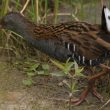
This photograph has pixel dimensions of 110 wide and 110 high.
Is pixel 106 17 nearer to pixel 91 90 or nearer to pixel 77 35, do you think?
pixel 77 35

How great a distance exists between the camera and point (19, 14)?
5.03 metres

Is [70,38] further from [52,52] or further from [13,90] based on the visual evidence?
[13,90]

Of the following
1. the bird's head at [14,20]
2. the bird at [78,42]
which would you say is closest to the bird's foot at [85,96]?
the bird at [78,42]

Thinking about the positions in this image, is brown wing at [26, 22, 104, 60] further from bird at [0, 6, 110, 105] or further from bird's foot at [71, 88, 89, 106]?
bird's foot at [71, 88, 89, 106]

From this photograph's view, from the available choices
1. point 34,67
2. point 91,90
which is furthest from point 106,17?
point 34,67

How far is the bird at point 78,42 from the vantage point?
4508mm

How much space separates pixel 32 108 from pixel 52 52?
53 cm

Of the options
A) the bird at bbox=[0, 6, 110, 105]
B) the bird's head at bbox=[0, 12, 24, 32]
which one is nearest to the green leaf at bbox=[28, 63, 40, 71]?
the bird at bbox=[0, 6, 110, 105]

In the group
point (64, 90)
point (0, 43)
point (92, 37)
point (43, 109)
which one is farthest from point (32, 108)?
point (0, 43)

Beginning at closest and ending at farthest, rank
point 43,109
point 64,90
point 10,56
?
point 43,109
point 64,90
point 10,56

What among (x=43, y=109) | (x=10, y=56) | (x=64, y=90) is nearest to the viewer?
(x=43, y=109)

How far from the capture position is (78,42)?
15.1 feet

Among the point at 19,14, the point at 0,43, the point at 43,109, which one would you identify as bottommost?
the point at 43,109

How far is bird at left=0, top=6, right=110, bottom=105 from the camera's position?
451cm
